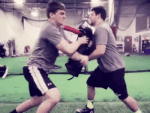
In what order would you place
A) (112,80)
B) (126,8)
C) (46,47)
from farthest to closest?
(126,8) → (112,80) → (46,47)

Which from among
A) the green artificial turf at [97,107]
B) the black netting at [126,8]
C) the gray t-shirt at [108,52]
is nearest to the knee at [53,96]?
the gray t-shirt at [108,52]

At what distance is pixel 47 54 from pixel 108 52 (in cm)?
72

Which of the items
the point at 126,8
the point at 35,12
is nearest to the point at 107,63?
the point at 126,8

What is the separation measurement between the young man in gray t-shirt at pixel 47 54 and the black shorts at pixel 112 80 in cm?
43

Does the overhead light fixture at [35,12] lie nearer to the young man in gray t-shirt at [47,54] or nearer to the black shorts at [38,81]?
the young man in gray t-shirt at [47,54]

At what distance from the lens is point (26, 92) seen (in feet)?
9.29

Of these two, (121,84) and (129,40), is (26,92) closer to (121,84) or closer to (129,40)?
(121,84)

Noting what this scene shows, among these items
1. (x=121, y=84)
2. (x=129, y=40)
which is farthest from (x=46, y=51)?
(x=129, y=40)

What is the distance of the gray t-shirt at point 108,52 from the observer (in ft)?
4.86

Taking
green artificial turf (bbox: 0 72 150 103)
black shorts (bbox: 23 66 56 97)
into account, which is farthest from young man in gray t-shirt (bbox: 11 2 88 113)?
green artificial turf (bbox: 0 72 150 103)

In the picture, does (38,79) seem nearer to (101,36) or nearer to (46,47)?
(46,47)

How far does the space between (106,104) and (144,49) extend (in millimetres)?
12278

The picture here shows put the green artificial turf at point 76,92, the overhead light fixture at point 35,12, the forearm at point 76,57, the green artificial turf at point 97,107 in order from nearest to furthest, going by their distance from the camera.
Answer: the forearm at point 76,57, the green artificial turf at point 97,107, the green artificial turf at point 76,92, the overhead light fixture at point 35,12

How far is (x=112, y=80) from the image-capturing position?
153 cm
